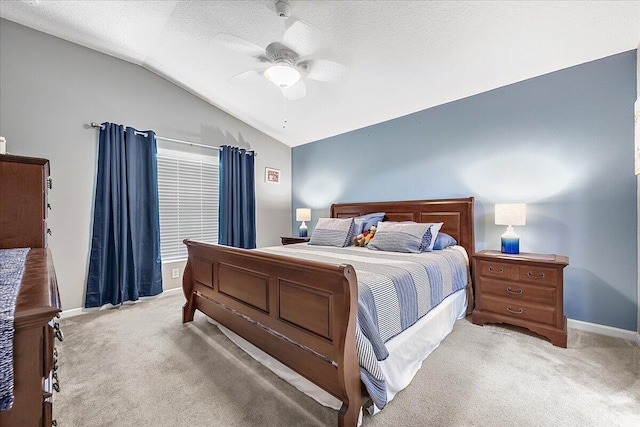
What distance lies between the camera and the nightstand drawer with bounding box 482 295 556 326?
7.82ft

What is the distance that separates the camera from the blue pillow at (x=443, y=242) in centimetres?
304

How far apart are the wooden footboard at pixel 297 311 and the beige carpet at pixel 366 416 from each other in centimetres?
22

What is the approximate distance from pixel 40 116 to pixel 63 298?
197cm

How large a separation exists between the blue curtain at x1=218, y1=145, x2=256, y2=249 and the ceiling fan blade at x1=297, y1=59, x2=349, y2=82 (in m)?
2.23

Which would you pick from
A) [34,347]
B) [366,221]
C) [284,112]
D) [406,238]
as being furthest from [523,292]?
[284,112]

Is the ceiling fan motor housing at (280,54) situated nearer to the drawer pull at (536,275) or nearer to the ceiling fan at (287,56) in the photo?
the ceiling fan at (287,56)

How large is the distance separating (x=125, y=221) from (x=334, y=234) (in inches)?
100

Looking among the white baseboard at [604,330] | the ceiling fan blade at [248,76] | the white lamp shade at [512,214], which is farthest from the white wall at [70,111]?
the white baseboard at [604,330]

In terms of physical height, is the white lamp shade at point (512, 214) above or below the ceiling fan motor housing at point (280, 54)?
below

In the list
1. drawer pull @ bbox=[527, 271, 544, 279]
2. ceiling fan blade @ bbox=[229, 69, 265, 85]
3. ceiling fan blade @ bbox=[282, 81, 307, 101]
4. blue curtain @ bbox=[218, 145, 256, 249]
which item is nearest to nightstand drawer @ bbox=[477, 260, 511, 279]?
drawer pull @ bbox=[527, 271, 544, 279]

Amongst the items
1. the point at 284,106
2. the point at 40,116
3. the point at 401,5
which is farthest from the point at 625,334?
the point at 40,116

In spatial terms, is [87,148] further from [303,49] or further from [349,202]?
[349,202]

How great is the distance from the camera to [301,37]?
2.07m

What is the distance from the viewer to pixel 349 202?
448 centimetres
